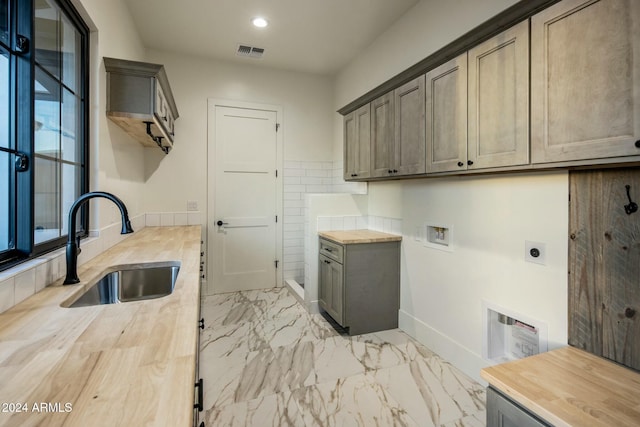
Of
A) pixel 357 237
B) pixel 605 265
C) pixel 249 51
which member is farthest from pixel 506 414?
pixel 249 51

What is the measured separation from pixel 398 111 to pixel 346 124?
972 mm

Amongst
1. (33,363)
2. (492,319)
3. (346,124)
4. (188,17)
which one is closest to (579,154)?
(492,319)

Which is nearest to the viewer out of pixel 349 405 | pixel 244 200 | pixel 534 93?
pixel 534 93

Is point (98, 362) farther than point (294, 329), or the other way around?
point (294, 329)

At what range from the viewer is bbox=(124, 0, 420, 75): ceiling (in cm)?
284

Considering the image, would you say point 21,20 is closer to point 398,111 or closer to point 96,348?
point 96,348

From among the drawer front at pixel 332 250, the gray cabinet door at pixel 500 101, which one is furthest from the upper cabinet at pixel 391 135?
the drawer front at pixel 332 250

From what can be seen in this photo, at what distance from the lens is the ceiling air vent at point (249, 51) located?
142 inches

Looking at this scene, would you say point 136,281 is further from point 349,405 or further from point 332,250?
point 332,250

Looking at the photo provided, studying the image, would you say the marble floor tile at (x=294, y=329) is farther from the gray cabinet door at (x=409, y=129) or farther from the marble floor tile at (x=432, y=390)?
the gray cabinet door at (x=409, y=129)

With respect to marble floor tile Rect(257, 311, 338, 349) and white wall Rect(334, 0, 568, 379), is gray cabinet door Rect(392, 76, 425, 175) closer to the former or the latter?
white wall Rect(334, 0, 568, 379)

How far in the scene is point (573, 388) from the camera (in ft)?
4.04

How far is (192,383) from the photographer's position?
68 centimetres

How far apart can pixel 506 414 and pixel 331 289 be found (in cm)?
191
